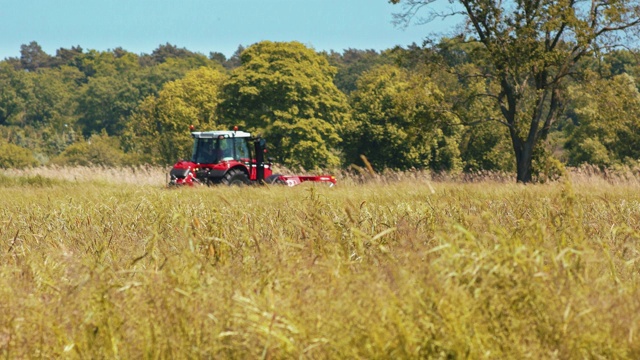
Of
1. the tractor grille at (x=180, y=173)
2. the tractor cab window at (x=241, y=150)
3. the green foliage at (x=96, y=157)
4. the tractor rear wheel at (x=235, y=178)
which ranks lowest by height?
the green foliage at (x=96, y=157)

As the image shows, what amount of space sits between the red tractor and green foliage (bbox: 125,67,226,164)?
47.4m

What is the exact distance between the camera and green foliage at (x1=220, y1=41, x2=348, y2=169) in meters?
55.5

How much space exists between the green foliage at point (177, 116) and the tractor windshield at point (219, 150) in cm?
4731

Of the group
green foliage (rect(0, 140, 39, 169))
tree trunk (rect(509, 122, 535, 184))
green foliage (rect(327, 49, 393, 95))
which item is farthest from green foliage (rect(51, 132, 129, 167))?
tree trunk (rect(509, 122, 535, 184))

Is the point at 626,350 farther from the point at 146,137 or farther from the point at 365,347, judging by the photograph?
the point at 146,137

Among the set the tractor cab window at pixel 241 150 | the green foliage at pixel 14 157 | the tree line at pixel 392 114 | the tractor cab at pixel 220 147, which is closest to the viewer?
the tractor cab at pixel 220 147

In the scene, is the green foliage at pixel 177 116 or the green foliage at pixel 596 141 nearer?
the green foliage at pixel 596 141

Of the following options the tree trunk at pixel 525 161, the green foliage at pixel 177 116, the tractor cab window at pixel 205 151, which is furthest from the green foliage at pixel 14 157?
the tractor cab window at pixel 205 151

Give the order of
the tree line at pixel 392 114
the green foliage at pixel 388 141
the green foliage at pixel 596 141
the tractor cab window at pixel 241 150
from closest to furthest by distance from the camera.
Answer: the tractor cab window at pixel 241 150, the tree line at pixel 392 114, the green foliage at pixel 596 141, the green foliage at pixel 388 141

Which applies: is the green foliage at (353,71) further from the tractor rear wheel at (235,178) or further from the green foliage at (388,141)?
the tractor rear wheel at (235,178)

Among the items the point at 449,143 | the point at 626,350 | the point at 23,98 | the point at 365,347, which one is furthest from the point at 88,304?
the point at 23,98

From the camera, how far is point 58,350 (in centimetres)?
404

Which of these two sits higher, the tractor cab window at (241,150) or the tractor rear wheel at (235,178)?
the tractor cab window at (241,150)

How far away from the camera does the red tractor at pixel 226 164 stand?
23109 mm
